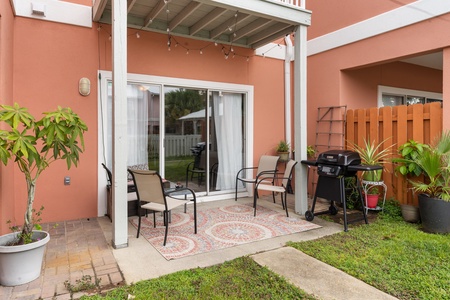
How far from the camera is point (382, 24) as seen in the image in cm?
488

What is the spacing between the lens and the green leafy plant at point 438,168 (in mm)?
3936

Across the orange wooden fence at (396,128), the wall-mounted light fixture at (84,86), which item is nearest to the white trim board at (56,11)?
the wall-mounted light fixture at (84,86)

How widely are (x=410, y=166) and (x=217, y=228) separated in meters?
3.10

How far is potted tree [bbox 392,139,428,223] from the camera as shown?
4.32 m

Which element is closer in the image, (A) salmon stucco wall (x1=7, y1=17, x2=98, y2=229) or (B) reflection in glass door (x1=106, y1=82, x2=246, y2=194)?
(A) salmon stucco wall (x1=7, y1=17, x2=98, y2=229)

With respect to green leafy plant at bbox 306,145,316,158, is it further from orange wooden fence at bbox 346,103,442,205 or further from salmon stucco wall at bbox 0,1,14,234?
salmon stucco wall at bbox 0,1,14,234

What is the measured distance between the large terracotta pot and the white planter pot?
4.69 m

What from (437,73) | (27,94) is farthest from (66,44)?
(437,73)

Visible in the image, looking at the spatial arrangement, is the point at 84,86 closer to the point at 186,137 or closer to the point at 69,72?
the point at 69,72

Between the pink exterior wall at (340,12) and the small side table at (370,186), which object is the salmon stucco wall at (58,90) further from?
the small side table at (370,186)

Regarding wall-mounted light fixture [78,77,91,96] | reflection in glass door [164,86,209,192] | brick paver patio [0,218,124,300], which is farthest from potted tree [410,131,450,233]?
wall-mounted light fixture [78,77,91,96]

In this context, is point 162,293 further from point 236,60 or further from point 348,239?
point 236,60

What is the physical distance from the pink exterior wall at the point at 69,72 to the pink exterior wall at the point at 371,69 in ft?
8.18

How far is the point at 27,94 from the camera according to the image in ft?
14.0
